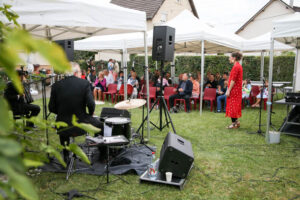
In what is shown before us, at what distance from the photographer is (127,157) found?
447 cm

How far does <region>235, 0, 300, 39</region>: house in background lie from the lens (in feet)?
75.3

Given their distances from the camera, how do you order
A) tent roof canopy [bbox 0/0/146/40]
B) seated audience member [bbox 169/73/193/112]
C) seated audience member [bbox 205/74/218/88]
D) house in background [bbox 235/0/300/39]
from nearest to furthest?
tent roof canopy [bbox 0/0/146/40] → seated audience member [bbox 169/73/193/112] → seated audience member [bbox 205/74/218/88] → house in background [bbox 235/0/300/39]

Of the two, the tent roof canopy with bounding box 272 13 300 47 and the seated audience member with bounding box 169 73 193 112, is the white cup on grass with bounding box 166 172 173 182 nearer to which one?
the tent roof canopy with bounding box 272 13 300 47

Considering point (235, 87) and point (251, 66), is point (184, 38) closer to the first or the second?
point (235, 87)

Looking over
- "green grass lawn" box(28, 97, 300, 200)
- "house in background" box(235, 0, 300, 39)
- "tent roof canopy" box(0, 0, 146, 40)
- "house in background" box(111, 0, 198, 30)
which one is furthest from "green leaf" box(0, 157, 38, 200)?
"house in background" box(235, 0, 300, 39)

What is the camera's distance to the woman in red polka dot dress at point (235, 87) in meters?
6.07

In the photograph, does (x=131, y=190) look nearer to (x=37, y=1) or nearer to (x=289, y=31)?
(x=37, y=1)

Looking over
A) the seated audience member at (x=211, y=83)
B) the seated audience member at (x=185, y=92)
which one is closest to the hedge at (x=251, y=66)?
the seated audience member at (x=211, y=83)

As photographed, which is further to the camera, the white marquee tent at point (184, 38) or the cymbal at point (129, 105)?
the white marquee tent at point (184, 38)

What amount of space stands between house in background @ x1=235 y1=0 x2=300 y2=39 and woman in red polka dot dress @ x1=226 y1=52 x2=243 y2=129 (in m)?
19.9

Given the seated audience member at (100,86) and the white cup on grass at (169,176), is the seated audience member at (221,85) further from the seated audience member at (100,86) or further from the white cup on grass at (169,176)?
the white cup on grass at (169,176)

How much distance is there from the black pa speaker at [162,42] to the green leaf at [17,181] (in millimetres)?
5077

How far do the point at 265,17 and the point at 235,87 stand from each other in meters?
21.0

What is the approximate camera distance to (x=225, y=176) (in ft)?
12.4
